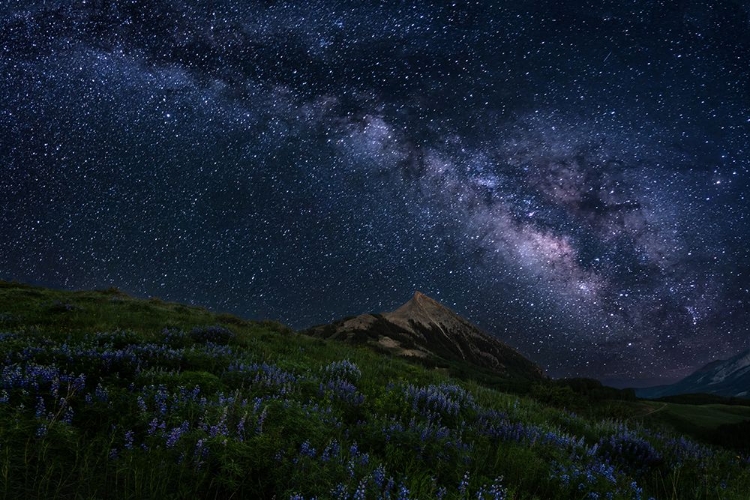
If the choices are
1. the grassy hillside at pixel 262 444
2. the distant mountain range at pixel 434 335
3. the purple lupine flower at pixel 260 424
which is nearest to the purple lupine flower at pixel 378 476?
the grassy hillside at pixel 262 444

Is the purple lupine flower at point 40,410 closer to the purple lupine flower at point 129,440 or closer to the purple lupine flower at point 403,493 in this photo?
the purple lupine flower at point 129,440

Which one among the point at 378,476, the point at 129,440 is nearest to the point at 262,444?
the point at 378,476

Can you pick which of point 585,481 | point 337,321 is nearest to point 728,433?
point 585,481

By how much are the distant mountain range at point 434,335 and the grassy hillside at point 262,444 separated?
117ft

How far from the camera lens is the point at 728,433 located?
9.91 meters

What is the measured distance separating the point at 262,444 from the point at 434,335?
70.0 metres

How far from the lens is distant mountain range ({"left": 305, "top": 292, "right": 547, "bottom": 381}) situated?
50281 millimetres

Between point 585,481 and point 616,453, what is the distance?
274 cm

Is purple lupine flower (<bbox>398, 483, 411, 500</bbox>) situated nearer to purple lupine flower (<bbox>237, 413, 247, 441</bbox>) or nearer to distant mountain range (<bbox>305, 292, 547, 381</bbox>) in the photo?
purple lupine flower (<bbox>237, 413, 247, 441</bbox>)

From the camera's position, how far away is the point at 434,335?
233ft

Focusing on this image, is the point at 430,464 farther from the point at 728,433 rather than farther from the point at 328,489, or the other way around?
the point at 728,433

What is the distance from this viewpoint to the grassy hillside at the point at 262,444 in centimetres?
297

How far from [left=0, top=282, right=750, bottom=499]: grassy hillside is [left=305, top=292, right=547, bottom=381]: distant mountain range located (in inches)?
1406

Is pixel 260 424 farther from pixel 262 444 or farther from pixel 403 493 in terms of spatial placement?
pixel 403 493
